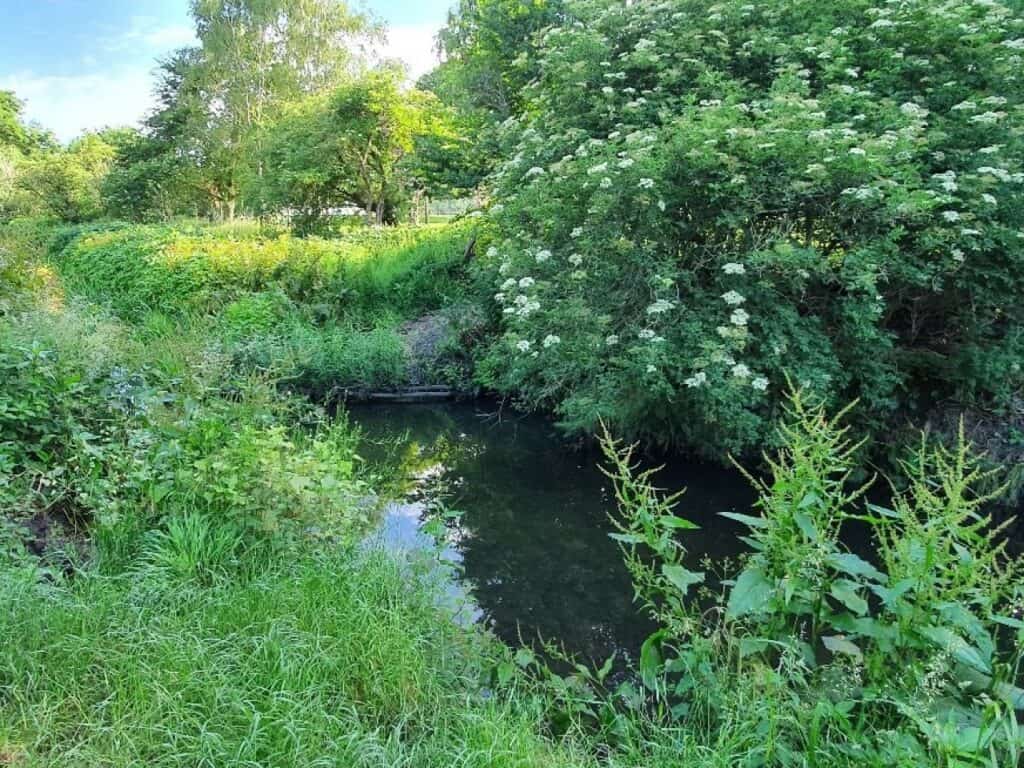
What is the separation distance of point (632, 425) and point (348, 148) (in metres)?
11.1

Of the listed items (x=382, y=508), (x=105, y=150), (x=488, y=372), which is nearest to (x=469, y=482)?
(x=382, y=508)

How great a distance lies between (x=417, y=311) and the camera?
10.0 metres

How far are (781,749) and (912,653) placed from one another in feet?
1.52

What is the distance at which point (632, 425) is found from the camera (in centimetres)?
559

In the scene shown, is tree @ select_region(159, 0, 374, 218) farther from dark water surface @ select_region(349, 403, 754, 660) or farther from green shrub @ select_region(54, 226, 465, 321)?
dark water surface @ select_region(349, 403, 754, 660)

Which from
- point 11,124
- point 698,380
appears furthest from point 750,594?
point 11,124

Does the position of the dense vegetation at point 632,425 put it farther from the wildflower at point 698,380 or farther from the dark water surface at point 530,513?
the dark water surface at point 530,513

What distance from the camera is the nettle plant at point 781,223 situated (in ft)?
14.2

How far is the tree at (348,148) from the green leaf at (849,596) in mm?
12268

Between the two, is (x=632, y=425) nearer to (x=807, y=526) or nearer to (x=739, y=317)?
(x=739, y=317)

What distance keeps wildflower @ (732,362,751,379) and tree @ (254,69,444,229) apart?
10115mm

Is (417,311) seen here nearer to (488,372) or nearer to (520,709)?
(488,372)

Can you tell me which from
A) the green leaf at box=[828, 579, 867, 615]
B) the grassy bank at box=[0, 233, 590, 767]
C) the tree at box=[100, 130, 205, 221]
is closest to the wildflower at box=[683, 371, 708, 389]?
the grassy bank at box=[0, 233, 590, 767]

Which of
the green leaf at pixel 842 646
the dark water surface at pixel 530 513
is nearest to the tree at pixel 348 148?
the dark water surface at pixel 530 513
